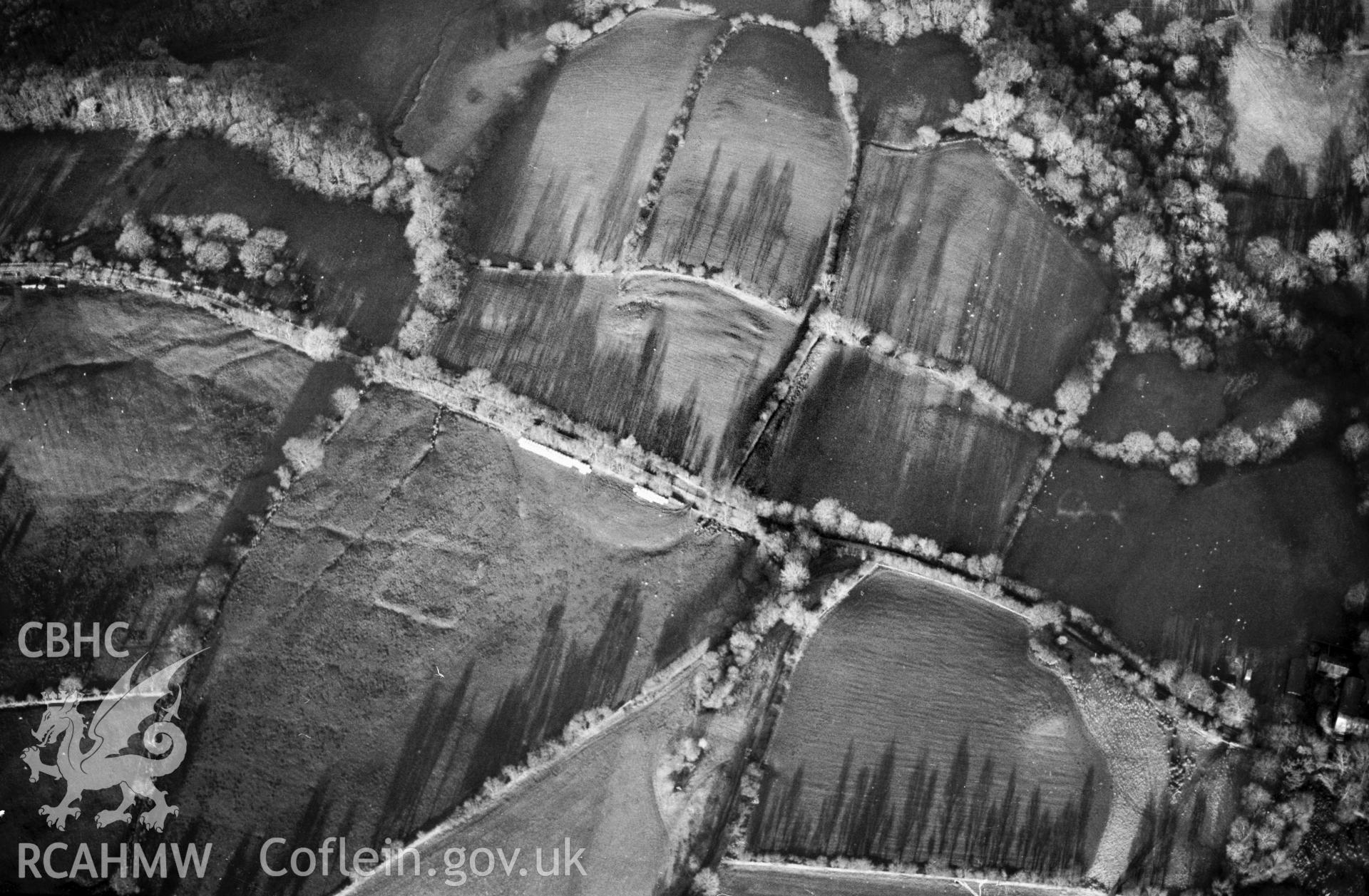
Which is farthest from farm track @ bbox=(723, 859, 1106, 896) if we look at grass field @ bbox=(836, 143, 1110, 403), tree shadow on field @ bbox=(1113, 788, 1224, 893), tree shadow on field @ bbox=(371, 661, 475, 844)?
grass field @ bbox=(836, 143, 1110, 403)

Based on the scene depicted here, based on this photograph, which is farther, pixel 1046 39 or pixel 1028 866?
pixel 1046 39

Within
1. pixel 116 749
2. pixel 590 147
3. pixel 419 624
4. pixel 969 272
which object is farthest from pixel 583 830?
pixel 590 147

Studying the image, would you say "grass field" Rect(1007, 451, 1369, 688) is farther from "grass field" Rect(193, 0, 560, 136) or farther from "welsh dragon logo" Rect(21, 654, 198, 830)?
"welsh dragon logo" Rect(21, 654, 198, 830)

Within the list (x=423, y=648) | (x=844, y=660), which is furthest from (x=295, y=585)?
(x=844, y=660)

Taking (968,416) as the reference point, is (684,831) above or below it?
below

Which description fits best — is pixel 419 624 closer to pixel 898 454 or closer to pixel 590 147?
pixel 898 454

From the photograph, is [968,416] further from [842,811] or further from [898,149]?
[842,811]

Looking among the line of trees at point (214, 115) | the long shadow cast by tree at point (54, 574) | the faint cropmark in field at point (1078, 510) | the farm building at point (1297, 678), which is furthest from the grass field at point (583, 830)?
the line of trees at point (214, 115)

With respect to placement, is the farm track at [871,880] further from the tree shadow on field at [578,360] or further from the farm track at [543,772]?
the tree shadow on field at [578,360]
